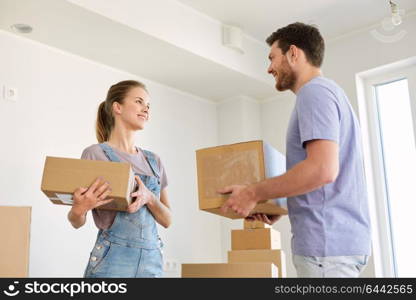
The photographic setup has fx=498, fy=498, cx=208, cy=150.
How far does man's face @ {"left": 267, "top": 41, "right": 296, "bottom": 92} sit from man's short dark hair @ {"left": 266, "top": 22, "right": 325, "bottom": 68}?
23 millimetres

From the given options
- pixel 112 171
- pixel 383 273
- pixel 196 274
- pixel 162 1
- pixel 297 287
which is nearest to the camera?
pixel 297 287

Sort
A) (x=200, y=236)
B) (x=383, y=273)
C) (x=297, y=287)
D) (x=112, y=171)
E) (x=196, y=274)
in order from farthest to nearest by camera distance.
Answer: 1. (x=200, y=236)
2. (x=383, y=273)
3. (x=196, y=274)
4. (x=112, y=171)
5. (x=297, y=287)

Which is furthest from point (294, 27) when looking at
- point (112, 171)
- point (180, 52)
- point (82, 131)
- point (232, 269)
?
point (82, 131)

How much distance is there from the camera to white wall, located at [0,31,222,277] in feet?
9.41

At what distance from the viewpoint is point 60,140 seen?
3.12 metres

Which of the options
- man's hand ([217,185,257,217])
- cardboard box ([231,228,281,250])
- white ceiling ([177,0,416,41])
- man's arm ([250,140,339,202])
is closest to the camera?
man's arm ([250,140,339,202])

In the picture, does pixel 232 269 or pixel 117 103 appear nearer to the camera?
pixel 232 269

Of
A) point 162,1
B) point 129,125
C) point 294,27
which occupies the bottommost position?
point 129,125

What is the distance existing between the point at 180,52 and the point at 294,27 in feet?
5.82

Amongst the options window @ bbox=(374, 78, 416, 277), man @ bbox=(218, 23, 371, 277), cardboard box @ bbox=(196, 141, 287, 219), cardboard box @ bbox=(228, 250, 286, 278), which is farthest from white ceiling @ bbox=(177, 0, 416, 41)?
man @ bbox=(218, 23, 371, 277)

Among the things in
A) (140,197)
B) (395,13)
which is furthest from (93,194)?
(395,13)

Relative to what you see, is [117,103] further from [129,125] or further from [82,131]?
[82,131]

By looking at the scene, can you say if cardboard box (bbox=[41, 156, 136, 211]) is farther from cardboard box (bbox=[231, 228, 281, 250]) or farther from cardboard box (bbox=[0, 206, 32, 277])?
cardboard box (bbox=[231, 228, 281, 250])

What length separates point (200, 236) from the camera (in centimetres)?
389
